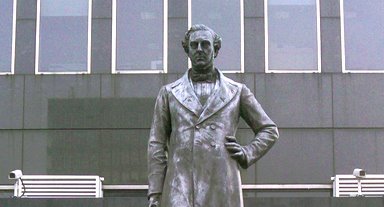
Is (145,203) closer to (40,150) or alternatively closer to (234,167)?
(40,150)

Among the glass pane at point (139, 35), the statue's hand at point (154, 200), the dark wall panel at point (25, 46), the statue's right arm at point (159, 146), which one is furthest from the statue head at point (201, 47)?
the dark wall panel at point (25, 46)

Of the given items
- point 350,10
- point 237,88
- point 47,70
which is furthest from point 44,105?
point 237,88

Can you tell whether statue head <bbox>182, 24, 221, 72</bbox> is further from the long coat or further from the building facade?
the building facade

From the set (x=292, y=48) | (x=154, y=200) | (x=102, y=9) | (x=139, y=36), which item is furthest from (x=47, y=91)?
(x=154, y=200)

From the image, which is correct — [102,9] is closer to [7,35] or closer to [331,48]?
[7,35]

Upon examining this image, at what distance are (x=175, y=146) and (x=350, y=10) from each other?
1816 centimetres

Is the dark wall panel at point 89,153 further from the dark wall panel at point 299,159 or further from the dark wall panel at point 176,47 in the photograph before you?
the dark wall panel at point 299,159

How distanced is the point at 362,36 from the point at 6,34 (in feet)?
31.4

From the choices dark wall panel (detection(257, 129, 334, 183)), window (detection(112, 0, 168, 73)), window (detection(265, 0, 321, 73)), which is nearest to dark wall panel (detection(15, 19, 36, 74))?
window (detection(112, 0, 168, 73))

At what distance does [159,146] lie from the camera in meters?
8.18

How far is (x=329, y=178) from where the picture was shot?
81.8 feet

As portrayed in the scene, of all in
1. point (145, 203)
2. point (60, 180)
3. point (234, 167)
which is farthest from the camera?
point (60, 180)

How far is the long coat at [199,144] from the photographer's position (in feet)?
25.9

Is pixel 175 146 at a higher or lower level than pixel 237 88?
lower
